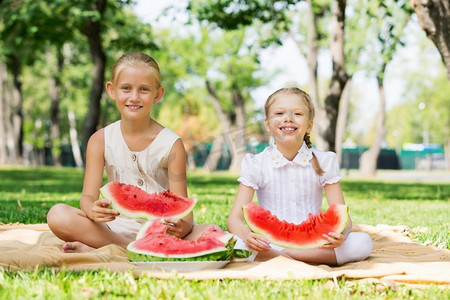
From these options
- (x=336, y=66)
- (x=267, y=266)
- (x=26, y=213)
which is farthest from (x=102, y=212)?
(x=336, y=66)

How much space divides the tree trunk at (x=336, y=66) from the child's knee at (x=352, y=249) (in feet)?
33.8

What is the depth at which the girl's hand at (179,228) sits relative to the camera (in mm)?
3530

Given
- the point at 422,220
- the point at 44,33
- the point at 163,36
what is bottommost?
the point at 422,220

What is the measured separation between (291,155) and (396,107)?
3021 inches

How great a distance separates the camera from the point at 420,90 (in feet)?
159

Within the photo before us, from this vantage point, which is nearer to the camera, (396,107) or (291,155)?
(291,155)

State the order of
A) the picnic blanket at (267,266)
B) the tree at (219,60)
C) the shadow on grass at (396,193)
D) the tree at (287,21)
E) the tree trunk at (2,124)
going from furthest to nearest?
the tree at (219,60), the tree trunk at (2,124), the tree at (287,21), the shadow on grass at (396,193), the picnic blanket at (267,266)

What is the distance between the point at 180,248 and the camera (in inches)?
121

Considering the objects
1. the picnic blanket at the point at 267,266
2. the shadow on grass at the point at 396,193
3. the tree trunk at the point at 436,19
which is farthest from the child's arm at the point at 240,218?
the shadow on grass at the point at 396,193

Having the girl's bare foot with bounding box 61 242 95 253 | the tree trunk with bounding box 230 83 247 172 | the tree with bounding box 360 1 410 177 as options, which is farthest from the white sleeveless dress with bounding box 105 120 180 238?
the tree trunk with bounding box 230 83 247 172

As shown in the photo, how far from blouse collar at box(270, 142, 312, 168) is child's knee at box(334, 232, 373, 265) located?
56cm

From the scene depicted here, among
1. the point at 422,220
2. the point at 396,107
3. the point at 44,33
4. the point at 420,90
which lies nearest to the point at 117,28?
the point at 44,33

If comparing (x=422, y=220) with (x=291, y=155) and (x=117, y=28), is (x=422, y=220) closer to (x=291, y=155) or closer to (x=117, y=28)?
(x=291, y=155)

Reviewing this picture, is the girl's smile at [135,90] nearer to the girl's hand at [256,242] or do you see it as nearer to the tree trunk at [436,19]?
the girl's hand at [256,242]
